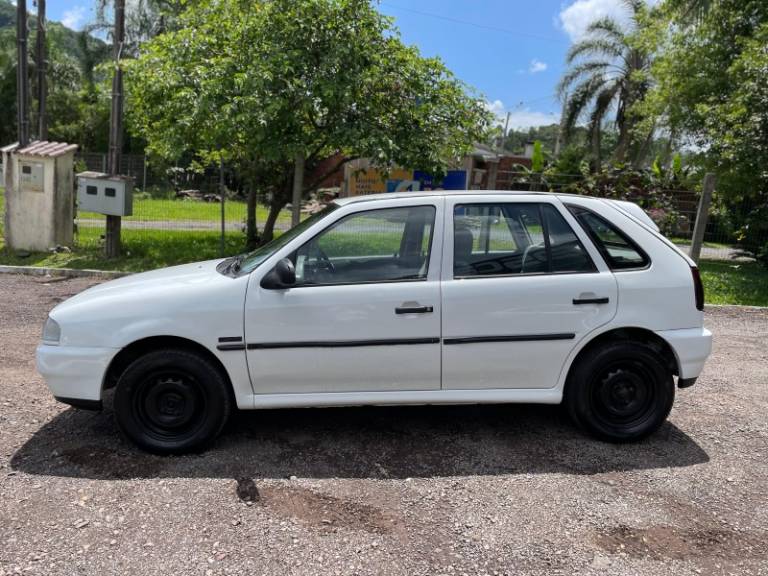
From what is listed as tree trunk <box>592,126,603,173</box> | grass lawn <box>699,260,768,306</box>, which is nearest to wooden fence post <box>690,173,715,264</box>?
grass lawn <box>699,260,768,306</box>

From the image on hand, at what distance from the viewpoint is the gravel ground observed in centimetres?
302

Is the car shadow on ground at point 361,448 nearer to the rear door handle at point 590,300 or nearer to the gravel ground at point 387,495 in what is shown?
the gravel ground at point 387,495

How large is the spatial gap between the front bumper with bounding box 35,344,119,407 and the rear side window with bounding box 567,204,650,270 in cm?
316

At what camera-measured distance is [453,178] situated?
34.5 ft

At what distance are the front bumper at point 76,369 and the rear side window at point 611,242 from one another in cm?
316

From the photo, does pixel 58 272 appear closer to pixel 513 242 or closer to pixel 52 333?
pixel 52 333

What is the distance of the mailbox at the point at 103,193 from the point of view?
10.7 m

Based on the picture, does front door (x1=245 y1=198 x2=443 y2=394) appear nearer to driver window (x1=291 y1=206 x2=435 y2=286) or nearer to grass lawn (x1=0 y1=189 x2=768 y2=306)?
driver window (x1=291 y1=206 x2=435 y2=286)

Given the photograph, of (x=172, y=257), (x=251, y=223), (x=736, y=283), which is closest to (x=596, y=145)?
(x=736, y=283)

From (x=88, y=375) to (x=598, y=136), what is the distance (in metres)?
31.8

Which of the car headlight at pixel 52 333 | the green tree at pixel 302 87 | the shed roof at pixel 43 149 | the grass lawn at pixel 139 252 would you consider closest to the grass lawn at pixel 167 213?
the grass lawn at pixel 139 252

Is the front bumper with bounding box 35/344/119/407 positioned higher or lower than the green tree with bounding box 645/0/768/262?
lower

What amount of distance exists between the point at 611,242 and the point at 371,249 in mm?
1634

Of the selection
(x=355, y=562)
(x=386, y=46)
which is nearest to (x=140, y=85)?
(x=386, y=46)
